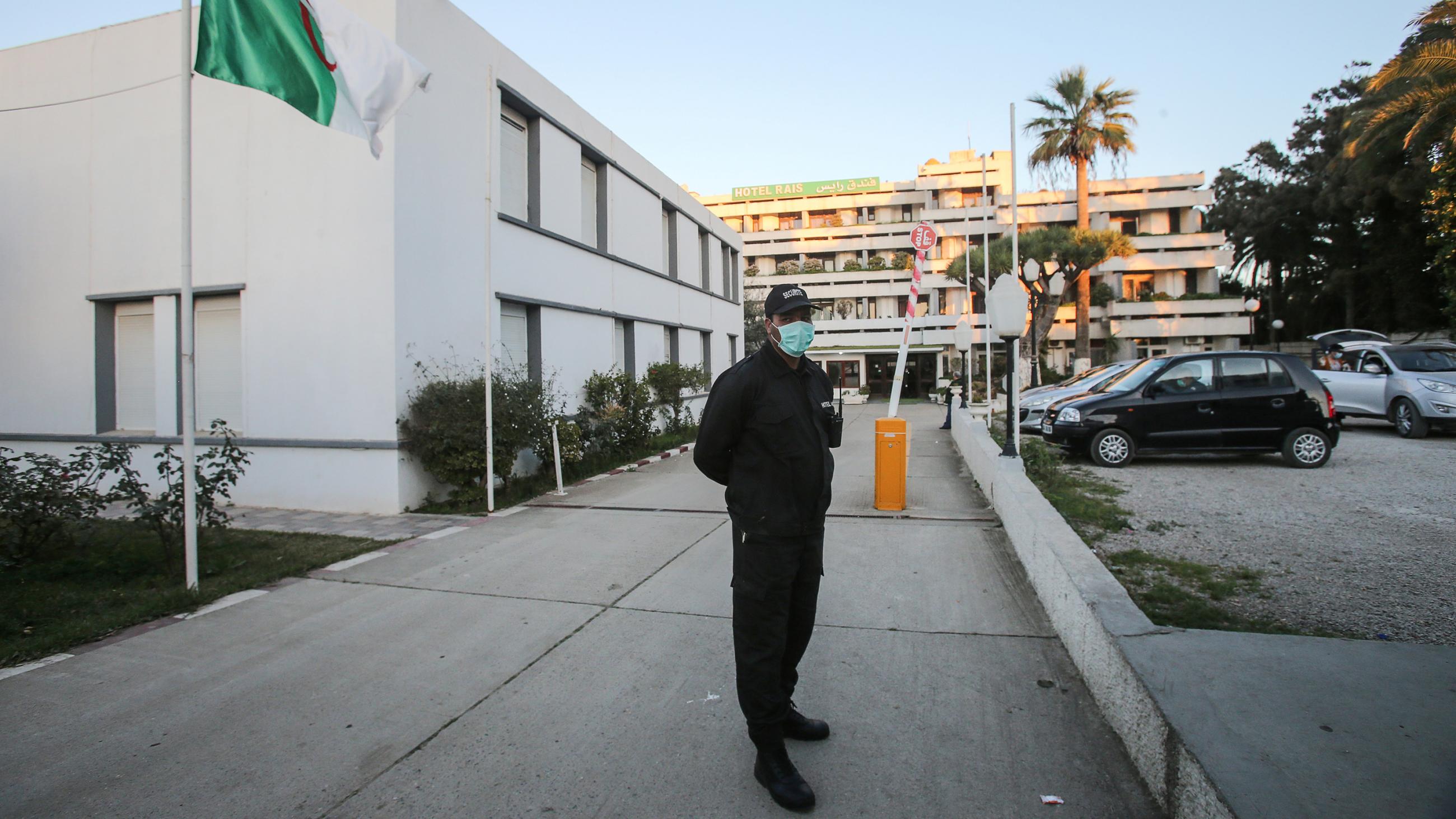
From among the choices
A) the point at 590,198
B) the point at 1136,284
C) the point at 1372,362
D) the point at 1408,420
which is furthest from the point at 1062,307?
the point at 590,198

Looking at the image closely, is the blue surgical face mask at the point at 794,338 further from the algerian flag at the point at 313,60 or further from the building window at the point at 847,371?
the building window at the point at 847,371

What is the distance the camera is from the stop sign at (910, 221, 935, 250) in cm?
1064

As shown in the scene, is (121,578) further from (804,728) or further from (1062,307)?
(1062,307)

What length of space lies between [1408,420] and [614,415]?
47.9 feet

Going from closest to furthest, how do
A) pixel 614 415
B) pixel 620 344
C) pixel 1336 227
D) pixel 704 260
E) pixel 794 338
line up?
1. pixel 794 338
2. pixel 614 415
3. pixel 620 344
4. pixel 704 260
5. pixel 1336 227

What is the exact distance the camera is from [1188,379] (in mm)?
10875

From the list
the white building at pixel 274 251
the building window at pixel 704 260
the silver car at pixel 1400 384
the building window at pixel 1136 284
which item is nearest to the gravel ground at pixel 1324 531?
the silver car at pixel 1400 384

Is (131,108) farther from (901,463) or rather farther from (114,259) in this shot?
(901,463)

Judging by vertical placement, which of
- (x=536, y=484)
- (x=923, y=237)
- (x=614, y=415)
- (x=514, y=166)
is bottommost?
(x=536, y=484)

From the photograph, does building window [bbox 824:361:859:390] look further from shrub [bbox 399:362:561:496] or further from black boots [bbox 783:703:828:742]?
black boots [bbox 783:703:828:742]

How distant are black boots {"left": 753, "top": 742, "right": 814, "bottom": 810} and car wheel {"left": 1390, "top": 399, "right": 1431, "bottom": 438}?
16200 millimetres

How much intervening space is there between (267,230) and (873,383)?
4512 cm

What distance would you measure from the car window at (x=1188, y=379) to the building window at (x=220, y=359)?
1271 centimetres

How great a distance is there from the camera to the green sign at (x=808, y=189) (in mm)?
64438
